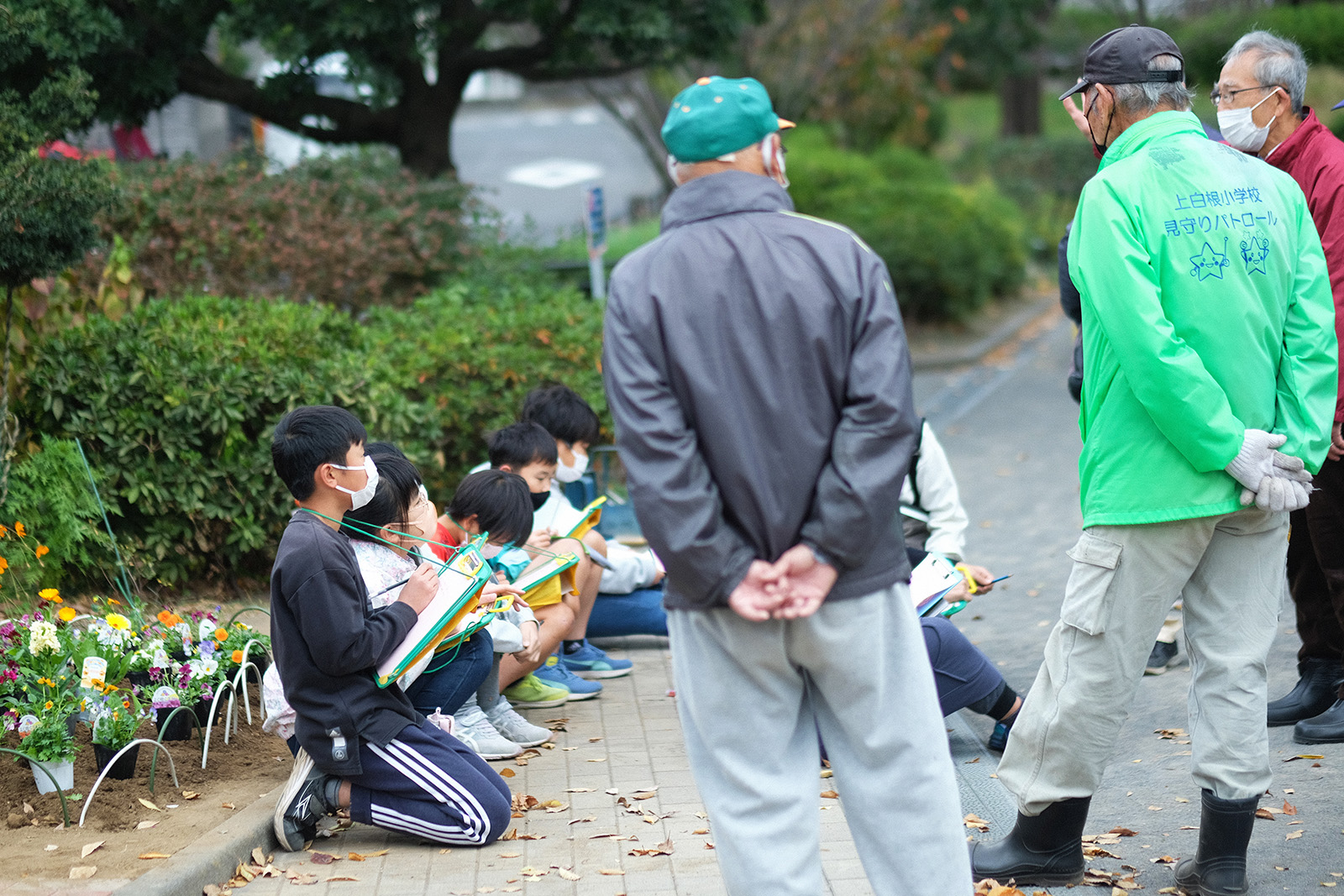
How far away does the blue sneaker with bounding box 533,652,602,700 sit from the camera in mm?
5309

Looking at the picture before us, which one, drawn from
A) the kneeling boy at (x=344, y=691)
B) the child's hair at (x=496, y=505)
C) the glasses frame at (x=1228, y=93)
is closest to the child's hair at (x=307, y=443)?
the kneeling boy at (x=344, y=691)

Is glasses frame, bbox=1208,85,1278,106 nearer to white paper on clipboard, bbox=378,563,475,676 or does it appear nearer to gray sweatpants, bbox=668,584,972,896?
gray sweatpants, bbox=668,584,972,896

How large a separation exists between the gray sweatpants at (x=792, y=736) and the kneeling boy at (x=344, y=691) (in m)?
1.34

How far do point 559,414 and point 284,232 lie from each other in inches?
149

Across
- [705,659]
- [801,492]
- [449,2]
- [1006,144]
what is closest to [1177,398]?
[801,492]

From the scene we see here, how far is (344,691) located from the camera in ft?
12.4

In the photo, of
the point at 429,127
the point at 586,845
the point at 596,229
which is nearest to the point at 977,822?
the point at 586,845

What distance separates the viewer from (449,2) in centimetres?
940

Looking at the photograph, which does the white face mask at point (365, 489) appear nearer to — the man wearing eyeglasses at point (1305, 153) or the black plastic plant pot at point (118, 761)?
the black plastic plant pot at point (118, 761)

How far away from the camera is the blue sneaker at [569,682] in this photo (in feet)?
17.4

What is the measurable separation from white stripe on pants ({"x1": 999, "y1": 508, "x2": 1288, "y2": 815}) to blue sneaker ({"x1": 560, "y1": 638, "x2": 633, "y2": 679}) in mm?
Result: 2595

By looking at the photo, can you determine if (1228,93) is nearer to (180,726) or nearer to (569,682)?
(569,682)

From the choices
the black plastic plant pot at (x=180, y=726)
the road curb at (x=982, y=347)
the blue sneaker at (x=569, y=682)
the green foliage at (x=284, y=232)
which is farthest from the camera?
the road curb at (x=982, y=347)

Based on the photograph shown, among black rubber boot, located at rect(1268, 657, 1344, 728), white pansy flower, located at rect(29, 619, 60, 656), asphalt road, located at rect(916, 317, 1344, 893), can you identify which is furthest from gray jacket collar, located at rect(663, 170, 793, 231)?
black rubber boot, located at rect(1268, 657, 1344, 728)
